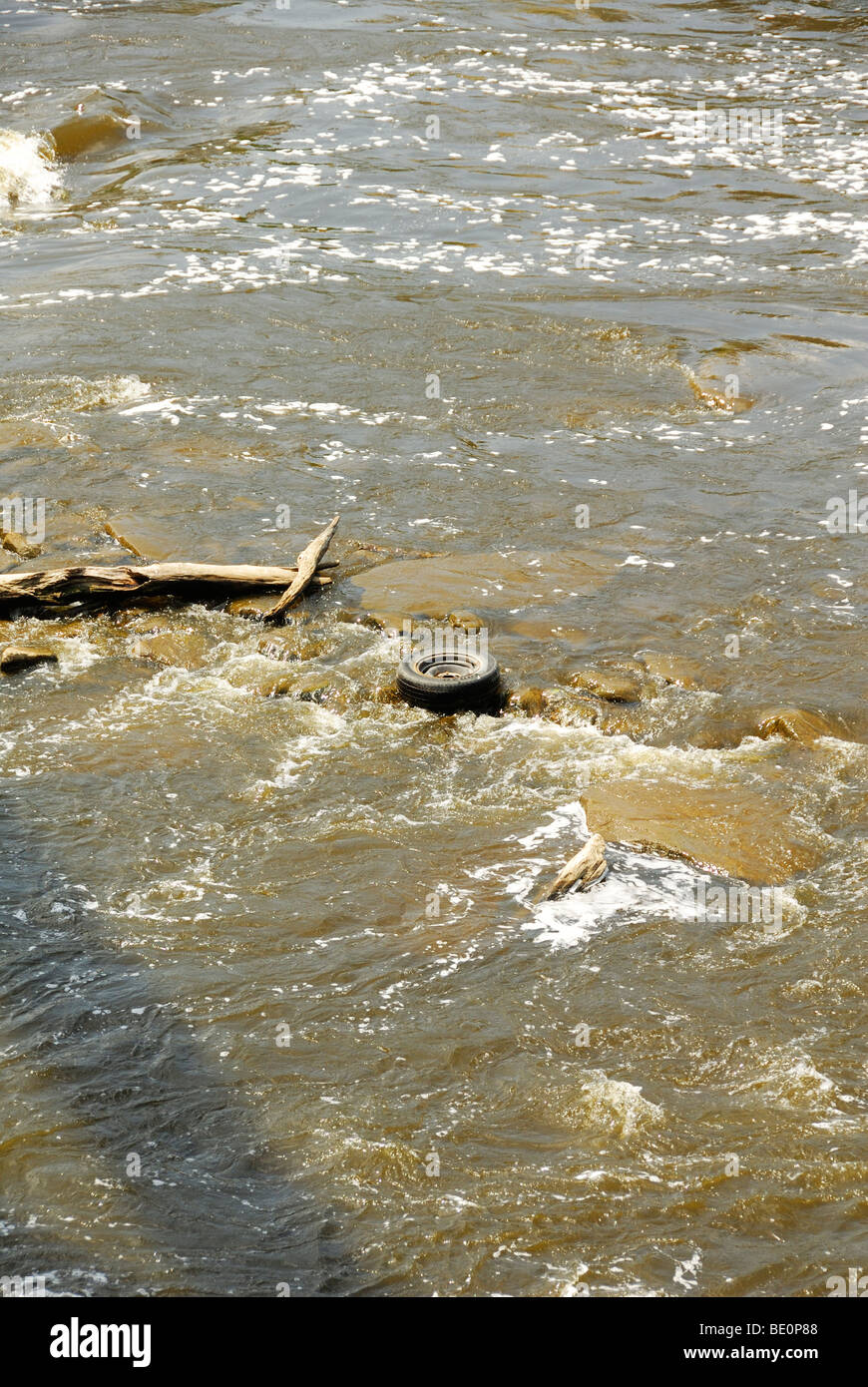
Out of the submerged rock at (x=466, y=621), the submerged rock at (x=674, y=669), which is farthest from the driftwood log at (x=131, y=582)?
the submerged rock at (x=674, y=669)

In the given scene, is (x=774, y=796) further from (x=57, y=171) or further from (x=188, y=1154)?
(x=57, y=171)

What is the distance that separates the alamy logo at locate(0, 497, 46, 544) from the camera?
990 centimetres

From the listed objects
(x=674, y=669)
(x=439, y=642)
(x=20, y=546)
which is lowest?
(x=674, y=669)

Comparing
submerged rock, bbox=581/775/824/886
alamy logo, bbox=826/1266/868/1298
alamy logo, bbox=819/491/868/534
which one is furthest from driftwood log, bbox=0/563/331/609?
alamy logo, bbox=826/1266/868/1298

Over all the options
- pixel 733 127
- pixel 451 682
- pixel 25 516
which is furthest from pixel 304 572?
pixel 733 127

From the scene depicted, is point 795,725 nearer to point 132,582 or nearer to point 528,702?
point 528,702

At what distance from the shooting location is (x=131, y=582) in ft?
29.1

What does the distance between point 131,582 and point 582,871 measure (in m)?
4.14

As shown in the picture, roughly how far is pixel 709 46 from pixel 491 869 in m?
25.8
